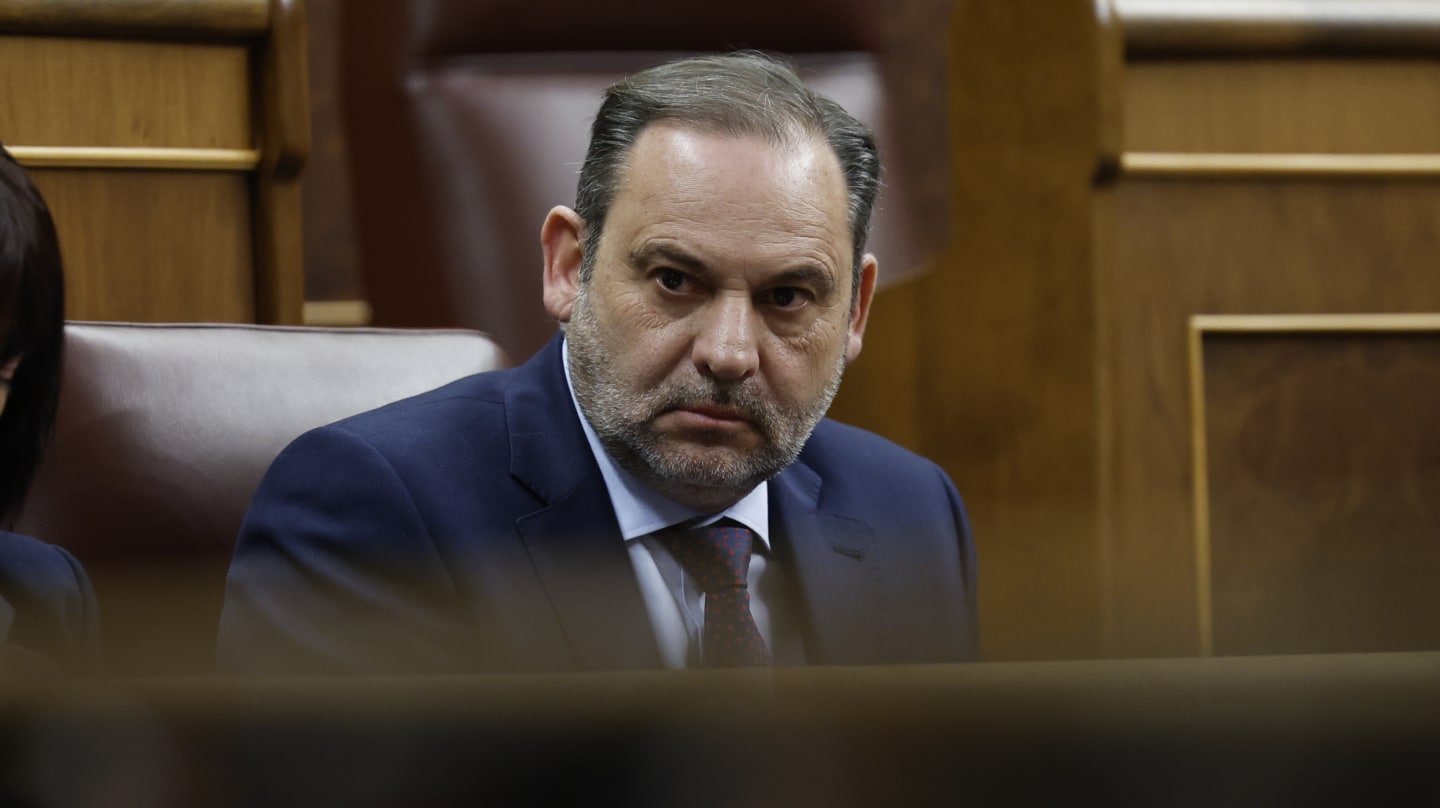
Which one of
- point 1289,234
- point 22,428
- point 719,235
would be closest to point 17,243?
point 22,428

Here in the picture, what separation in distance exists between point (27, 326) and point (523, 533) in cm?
15

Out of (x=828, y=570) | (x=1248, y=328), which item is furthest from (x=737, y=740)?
(x=1248, y=328)

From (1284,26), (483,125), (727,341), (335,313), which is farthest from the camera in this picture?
(335,313)

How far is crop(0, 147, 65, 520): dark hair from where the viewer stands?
36cm

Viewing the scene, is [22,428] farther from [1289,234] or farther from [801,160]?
[1289,234]

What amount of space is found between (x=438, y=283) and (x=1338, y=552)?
50cm

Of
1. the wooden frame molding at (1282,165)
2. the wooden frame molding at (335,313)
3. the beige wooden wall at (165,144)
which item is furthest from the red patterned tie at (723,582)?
the wooden frame molding at (335,313)

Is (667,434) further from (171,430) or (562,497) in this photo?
(171,430)

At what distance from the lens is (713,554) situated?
1.53ft

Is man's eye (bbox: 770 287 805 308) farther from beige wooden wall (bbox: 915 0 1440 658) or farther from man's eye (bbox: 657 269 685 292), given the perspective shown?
beige wooden wall (bbox: 915 0 1440 658)

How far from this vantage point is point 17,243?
36 cm

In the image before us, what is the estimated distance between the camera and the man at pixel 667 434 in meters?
0.44

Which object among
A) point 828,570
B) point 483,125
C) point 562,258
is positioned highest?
point 483,125

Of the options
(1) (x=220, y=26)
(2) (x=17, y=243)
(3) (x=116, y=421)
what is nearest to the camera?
(2) (x=17, y=243)
